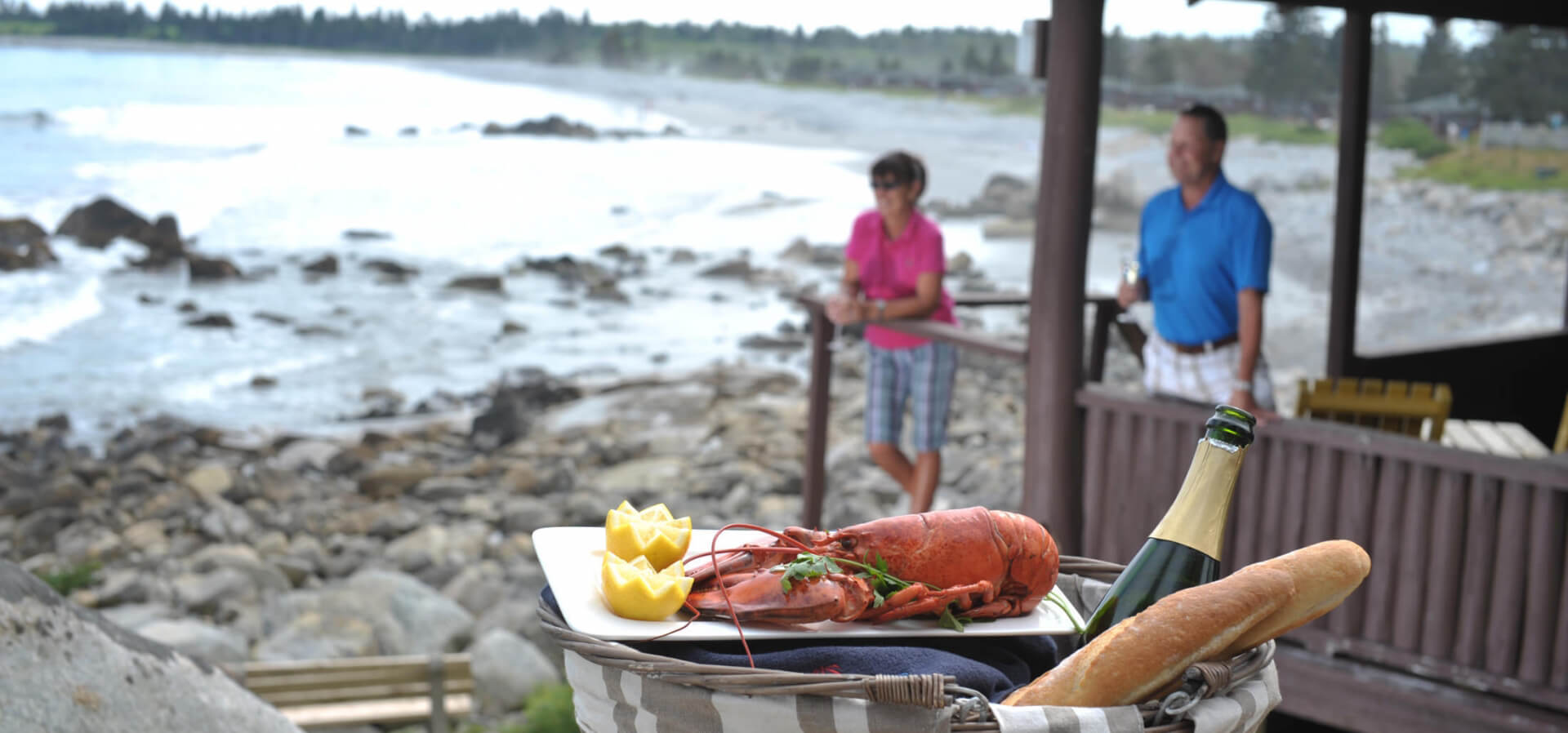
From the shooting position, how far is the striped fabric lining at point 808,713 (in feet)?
3.61

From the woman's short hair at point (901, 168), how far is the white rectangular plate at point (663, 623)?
10.6 feet

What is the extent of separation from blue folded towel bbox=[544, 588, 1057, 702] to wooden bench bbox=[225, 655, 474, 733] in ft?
17.1

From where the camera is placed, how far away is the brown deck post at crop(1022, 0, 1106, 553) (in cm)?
388

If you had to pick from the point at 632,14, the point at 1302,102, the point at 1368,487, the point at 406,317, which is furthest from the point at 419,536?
the point at 1302,102

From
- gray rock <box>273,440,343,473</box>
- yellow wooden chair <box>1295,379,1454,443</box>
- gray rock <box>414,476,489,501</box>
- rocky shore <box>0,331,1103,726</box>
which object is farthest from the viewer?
gray rock <box>273,440,343,473</box>

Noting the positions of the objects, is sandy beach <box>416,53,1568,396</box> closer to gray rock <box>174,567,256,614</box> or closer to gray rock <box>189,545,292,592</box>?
gray rock <box>189,545,292,592</box>

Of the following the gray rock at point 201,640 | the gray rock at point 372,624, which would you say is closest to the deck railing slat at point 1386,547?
the gray rock at point 201,640

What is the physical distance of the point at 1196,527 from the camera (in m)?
1.33

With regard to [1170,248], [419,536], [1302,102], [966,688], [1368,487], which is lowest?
[419,536]

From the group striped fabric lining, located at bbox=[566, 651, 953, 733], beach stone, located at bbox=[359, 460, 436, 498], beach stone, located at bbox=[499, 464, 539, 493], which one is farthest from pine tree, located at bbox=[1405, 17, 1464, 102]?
striped fabric lining, located at bbox=[566, 651, 953, 733]

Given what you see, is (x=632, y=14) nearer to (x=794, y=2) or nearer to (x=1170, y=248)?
(x=794, y=2)

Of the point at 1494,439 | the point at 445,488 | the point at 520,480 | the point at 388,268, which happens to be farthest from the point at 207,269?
the point at 1494,439

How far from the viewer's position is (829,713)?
111 cm

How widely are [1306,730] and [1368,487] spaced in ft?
4.64
